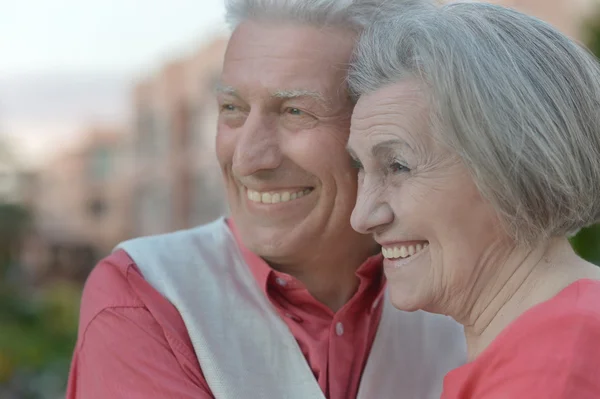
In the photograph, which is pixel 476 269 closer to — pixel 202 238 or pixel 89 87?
pixel 202 238

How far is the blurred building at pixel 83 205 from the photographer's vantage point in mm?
16531

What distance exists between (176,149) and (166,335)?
14973 millimetres

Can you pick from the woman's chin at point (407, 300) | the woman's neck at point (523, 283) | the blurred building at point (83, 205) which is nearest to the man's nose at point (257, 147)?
the woman's chin at point (407, 300)

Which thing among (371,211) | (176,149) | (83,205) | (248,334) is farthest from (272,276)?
(83,205)

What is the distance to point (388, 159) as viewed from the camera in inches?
73.6

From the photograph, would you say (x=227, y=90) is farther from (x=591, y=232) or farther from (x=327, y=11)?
(x=591, y=232)

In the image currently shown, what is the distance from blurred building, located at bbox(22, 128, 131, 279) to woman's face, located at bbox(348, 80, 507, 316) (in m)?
14.2

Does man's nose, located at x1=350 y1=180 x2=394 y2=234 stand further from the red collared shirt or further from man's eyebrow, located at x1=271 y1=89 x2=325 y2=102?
the red collared shirt

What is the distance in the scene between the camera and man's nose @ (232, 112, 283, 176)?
2131 mm

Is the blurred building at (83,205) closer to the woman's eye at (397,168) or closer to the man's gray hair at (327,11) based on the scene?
the man's gray hair at (327,11)

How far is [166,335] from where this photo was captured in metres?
2.00

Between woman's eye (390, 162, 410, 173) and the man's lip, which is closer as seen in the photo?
woman's eye (390, 162, 410, 173)

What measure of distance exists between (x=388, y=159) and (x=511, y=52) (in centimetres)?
34

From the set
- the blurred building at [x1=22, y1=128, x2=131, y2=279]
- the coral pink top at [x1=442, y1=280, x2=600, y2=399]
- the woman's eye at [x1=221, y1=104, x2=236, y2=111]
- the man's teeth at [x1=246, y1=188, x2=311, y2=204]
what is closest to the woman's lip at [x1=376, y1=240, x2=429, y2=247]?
the coral pink top at [x1=442, y1=280, x2=600, y2=399]
